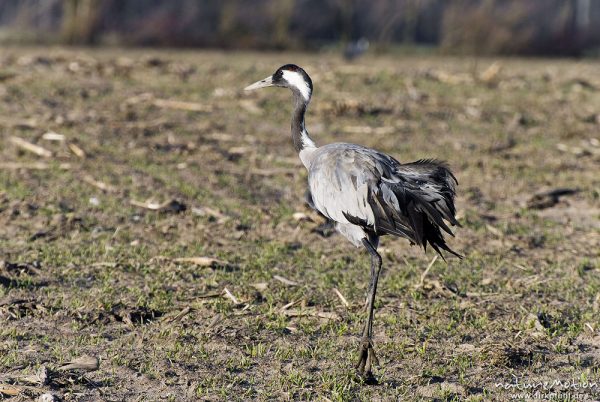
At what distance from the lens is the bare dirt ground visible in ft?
18.3

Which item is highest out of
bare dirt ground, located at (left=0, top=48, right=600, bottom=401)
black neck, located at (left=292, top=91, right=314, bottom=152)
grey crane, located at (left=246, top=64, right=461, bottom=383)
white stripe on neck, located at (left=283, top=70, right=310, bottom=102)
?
white stripe on neck, located at (left=283, top=70, right=310, bottom=102)

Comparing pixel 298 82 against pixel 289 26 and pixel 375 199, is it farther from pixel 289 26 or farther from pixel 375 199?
pixel 289 26

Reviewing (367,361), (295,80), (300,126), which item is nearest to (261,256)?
(300,126)

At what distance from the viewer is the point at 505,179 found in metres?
10.3

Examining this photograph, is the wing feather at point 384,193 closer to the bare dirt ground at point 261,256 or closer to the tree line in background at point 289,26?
the bare dirt ground at point 261,256

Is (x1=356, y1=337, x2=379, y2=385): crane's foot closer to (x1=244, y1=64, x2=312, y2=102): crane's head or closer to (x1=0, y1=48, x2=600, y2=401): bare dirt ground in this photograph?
→ (x1=0, y1=48, x2=600, y2=401): bare dirt ground

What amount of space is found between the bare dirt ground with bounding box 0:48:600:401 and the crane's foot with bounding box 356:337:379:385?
7 centimetres

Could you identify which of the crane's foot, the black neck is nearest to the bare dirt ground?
the crane's foot

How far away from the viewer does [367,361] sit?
17.9 ft

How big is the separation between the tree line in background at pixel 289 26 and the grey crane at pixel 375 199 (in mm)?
17211

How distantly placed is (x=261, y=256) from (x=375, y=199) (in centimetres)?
206

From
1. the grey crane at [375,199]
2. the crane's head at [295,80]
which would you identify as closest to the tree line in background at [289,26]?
the crane's head at [295,80]

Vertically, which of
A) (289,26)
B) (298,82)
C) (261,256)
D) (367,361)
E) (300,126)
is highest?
(298,82)

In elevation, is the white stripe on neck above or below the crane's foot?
above
